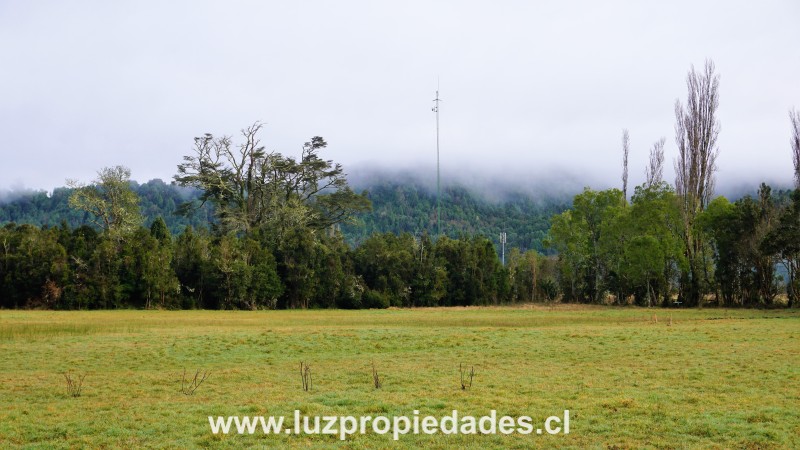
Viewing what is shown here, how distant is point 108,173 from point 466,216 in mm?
137337

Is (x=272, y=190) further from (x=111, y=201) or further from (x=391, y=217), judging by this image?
(x=391, y=217)

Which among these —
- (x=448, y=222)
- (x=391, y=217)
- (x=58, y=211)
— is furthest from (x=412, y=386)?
(x=58, y=211)

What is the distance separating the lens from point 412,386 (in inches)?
699

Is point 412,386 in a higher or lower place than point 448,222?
lower

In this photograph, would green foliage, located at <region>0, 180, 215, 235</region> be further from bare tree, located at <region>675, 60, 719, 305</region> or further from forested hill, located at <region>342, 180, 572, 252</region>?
bare tree, located at <region>675, 60, 719, 305</region>

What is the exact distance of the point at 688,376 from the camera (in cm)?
1873

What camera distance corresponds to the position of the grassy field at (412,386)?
40.0ft

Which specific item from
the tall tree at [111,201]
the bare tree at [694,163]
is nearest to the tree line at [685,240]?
the bare tree at [694,163]

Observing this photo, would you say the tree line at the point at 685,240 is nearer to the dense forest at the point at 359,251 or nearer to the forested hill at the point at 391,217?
the dense forest at the point at 359,251

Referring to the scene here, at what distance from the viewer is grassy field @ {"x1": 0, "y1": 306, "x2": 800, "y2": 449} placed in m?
12.2

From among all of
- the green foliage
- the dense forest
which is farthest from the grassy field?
the green foliage

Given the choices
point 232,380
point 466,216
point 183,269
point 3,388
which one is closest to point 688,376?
point 232,380

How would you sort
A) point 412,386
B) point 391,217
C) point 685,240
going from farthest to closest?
point 391,217 < point 685,240 < point 412,386

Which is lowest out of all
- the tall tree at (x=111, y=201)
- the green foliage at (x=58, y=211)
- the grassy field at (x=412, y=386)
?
the grassy field at (x=412, y=386)
